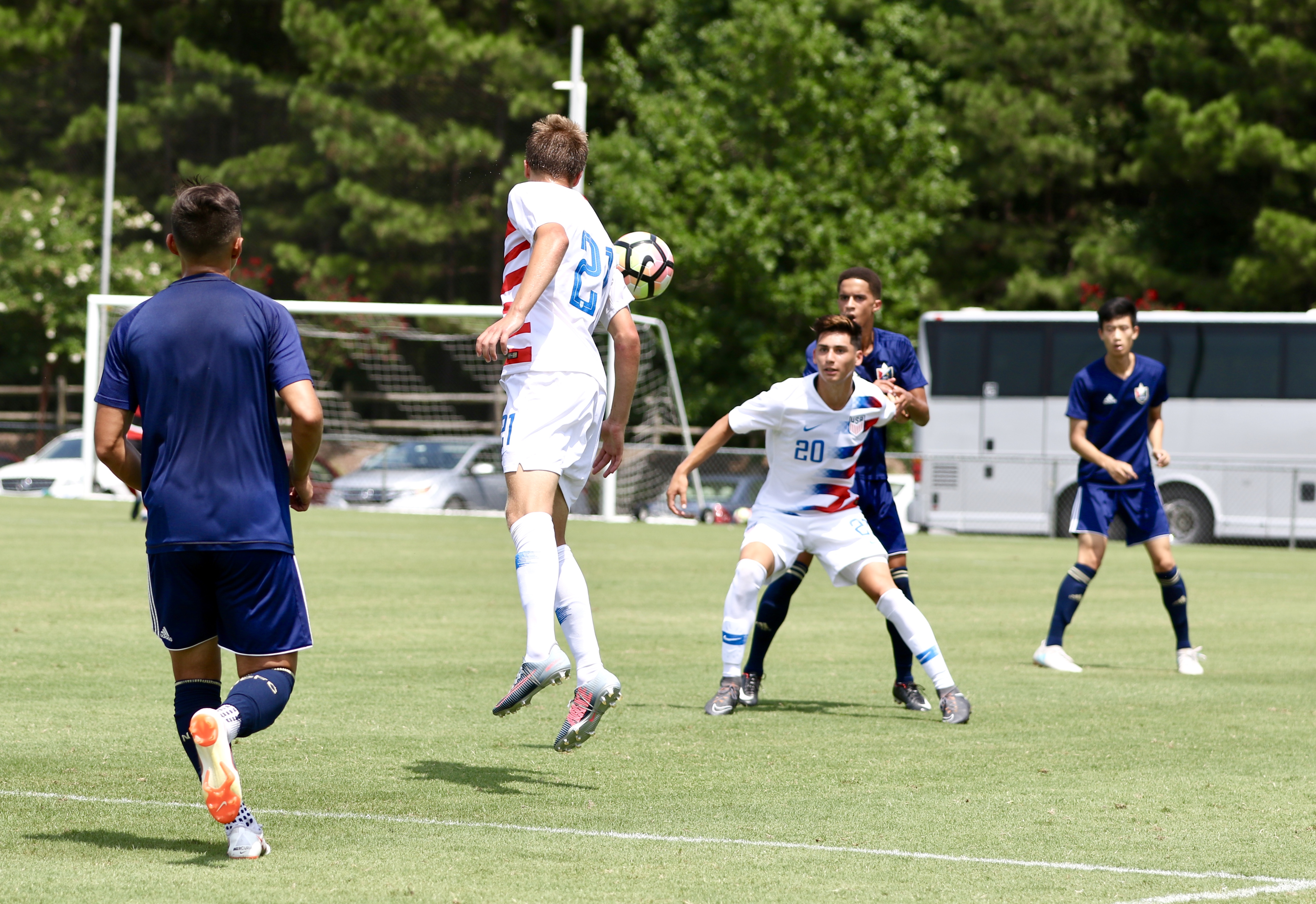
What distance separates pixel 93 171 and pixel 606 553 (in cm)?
2278

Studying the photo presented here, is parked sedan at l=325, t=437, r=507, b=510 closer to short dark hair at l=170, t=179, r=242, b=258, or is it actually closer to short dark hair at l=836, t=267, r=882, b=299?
short dark hair at l=836, t=267, r=882, b=299

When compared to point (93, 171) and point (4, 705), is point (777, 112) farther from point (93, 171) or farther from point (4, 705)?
point (4, 705)

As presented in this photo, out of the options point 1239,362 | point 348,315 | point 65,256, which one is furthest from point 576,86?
point 65,256

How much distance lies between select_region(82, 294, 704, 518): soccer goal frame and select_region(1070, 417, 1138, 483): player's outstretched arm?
17050mm

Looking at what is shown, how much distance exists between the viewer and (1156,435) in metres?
10.1

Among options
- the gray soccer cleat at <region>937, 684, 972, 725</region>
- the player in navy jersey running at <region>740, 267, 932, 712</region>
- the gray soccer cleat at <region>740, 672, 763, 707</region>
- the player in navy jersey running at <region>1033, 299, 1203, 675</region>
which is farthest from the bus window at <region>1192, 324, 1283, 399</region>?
the gray soccer cleat at <region>937, 684, 972, 725</region>

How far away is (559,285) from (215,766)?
2.19 m

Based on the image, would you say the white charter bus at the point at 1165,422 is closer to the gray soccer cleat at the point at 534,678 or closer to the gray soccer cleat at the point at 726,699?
the gray soccer cleat at the point at 726,699

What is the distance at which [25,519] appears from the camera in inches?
885

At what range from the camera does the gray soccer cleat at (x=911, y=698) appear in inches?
317

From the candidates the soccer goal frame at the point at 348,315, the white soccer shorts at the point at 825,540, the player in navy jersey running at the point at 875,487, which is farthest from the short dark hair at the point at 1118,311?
the soccer goal frame at the point at 348,315

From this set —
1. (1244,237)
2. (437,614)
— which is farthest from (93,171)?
(437,614)

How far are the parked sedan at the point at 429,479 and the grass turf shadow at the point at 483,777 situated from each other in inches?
919

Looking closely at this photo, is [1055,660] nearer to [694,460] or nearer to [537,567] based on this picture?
[694,460]
